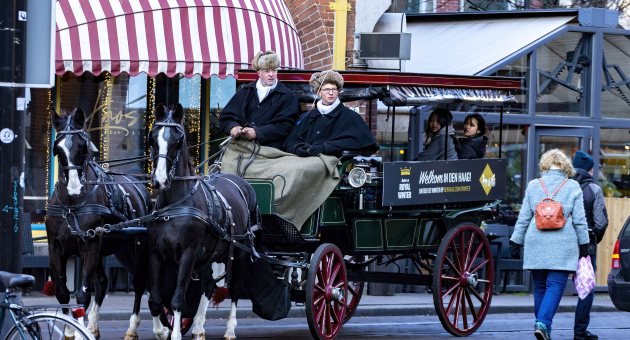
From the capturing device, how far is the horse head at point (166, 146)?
32.5 ft

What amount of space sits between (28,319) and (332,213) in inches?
184

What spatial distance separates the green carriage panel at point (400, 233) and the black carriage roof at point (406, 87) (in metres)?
1.19

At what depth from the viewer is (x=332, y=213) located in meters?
11.7

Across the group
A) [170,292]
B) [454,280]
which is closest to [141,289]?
[170,292]

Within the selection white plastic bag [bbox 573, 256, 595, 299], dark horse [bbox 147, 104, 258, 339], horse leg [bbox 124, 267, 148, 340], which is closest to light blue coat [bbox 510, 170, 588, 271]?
white plastic bag [bbox 573, 256, 595, 299]

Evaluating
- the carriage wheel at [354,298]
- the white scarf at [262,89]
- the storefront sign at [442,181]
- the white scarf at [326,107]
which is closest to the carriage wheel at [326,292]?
the storefront sign at [442,181]

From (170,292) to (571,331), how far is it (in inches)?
212

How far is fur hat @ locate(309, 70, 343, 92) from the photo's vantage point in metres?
11.6

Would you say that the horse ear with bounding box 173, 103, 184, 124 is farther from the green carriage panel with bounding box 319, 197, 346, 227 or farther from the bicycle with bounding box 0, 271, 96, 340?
the bicycle with bounding box 0, 271, 96, 340

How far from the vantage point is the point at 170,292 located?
10.3 metres

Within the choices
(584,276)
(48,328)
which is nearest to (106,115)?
(584,276)

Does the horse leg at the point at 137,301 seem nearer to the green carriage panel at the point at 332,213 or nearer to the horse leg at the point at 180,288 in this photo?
the horse leg at the point at 180,288

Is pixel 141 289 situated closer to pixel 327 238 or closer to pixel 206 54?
pixel 327 238

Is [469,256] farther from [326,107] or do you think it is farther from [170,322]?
[170,322]
